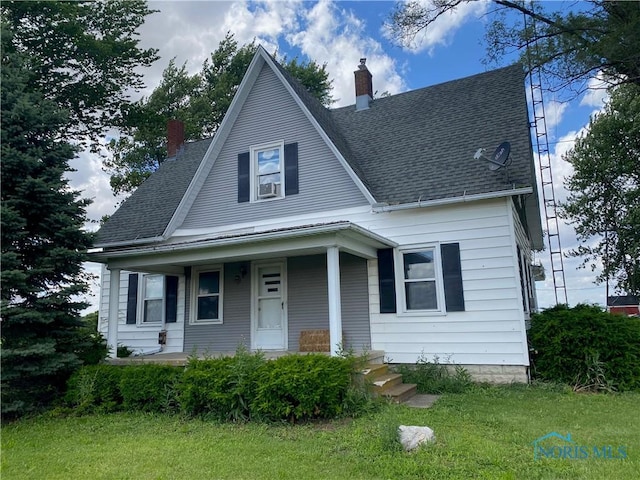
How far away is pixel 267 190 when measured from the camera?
10.2 m

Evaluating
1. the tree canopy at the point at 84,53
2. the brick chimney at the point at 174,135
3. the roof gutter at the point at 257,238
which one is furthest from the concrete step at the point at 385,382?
the tree canopy at the point at 84,53

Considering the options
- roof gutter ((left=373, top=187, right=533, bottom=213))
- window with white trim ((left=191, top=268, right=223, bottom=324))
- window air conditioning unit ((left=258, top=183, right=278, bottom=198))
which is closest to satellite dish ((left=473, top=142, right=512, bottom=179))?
roof gutter ((left=373, top=187, right=533, bottom=213))

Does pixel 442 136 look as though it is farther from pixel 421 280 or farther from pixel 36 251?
pixel 36 251

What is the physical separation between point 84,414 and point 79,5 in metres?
14.5

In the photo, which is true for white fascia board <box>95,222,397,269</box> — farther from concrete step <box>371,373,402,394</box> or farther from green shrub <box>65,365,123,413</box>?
green shrub <box>65,365,123,413</box>

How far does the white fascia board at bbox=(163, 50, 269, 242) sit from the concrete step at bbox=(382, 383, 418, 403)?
6741mm

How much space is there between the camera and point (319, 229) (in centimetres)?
710

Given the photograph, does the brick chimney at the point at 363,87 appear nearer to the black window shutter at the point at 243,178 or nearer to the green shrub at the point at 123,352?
the black window shutter at the point at 243,178

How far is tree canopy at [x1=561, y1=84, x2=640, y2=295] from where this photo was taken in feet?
57.9

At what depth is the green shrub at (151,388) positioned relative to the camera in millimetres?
6664

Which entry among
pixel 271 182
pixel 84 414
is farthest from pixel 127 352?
pixel 271 182

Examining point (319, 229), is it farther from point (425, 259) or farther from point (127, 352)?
point (127, 352)

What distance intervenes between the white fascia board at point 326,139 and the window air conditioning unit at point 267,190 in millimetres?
1656

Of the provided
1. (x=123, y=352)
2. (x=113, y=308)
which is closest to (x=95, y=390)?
(x=113, y=308)
